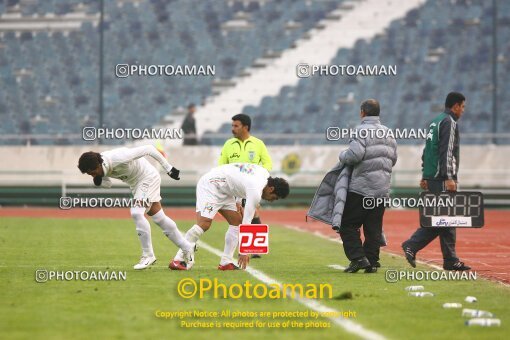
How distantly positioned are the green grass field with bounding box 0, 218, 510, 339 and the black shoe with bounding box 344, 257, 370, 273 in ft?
0.29

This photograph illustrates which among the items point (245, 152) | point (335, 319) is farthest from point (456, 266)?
point (335, 319)

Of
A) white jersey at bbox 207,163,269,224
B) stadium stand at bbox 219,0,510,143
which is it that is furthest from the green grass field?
stadium stand at bbox 219,0,510,143

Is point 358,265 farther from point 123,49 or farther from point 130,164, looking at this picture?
point 123,49

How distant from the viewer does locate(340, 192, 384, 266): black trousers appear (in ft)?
43.9

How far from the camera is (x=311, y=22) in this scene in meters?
38.7

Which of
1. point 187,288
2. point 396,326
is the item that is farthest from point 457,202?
point 396,326

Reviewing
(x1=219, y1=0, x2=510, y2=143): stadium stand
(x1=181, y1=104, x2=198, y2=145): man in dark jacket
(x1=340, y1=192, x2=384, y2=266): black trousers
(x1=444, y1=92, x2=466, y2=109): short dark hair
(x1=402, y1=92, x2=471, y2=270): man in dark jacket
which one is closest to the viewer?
(x1=340, y1=192, x2=384, y2=266): black trousers

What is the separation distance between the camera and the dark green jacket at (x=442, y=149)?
44.3ft

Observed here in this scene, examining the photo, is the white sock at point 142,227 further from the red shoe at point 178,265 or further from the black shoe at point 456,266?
the black shoe at point 456,266

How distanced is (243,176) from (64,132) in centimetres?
2332

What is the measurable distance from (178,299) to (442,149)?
4.72 m

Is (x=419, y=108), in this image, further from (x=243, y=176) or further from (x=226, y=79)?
(x=243, y=176)

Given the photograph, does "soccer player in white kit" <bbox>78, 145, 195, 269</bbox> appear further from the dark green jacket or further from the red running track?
the red running track

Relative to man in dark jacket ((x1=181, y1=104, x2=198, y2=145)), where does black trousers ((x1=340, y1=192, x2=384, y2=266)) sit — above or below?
below
